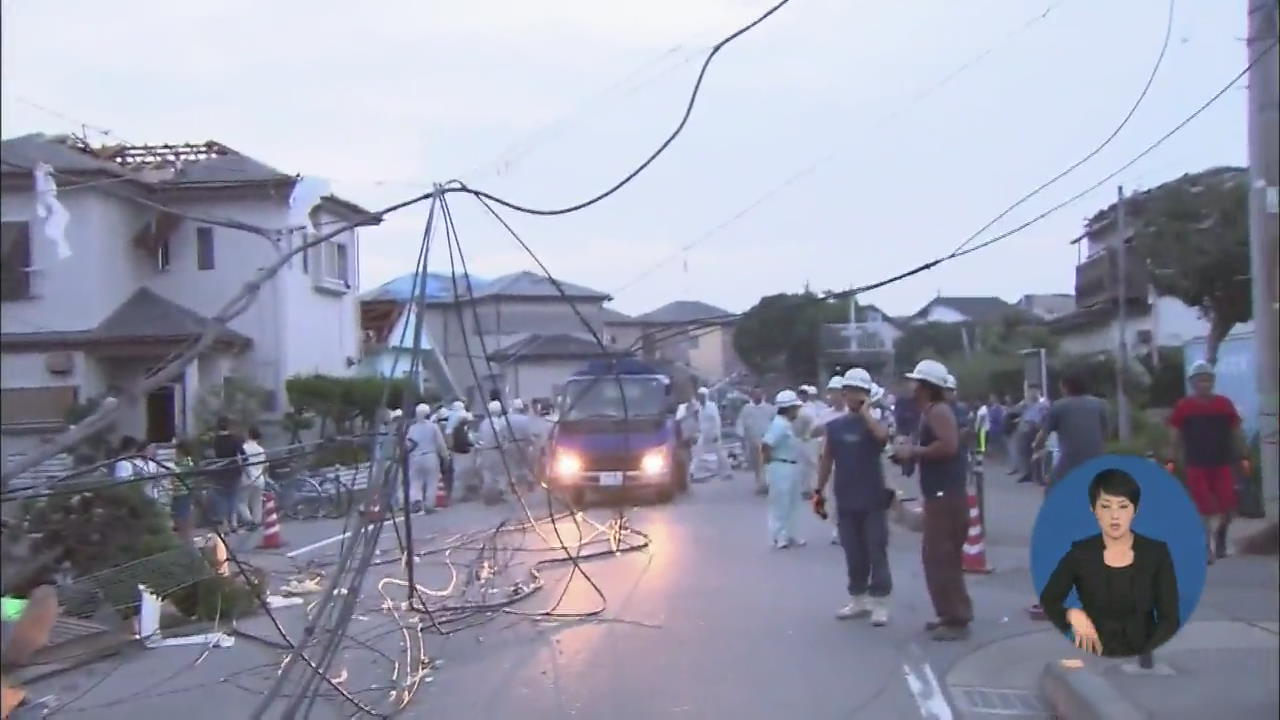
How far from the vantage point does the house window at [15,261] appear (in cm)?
437

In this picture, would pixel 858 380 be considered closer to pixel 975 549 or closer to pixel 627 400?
pixel 975 549

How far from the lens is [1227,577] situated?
26.8 feet

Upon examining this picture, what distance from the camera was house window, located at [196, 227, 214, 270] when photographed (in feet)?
27.6

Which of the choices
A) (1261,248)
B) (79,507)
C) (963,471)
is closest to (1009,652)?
(963,471)

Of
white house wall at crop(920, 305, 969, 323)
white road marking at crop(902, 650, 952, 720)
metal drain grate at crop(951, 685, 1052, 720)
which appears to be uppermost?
white house wall at crop(920, 305, 969, 323)

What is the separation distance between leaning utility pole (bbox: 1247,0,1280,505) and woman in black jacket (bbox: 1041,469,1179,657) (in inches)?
44.4

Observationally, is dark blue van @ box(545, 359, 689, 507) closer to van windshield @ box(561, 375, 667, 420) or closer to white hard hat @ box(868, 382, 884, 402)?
van windshield @ box(561, 375, 667, 420)

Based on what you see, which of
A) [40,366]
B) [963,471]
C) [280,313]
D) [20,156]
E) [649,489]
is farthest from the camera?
[649,489]

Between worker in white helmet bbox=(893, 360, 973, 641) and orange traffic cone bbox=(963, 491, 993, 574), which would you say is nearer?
worker in white helmet bbox=(893, 360, 973, 641)

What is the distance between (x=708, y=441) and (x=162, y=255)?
728 inches

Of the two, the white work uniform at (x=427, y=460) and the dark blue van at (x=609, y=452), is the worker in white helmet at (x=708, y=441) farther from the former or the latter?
the white work uniform at (x=427, y=460)

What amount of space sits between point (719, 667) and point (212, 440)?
7.21m

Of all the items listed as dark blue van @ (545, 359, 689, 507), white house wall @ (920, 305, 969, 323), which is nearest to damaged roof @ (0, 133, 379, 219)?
dark blue van @ (545, 359, 689, 507)

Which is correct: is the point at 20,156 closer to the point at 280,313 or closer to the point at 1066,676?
the point at 1066,676
